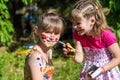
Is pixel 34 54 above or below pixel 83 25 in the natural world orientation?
below

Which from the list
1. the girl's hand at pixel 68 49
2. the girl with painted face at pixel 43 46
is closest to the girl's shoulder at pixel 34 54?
the girl with painted face at pixel 43 46

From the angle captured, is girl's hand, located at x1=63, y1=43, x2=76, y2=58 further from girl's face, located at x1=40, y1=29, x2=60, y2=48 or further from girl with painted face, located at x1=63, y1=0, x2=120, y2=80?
girl's face, located at x1=40, y1=29, x2=60, y2=48

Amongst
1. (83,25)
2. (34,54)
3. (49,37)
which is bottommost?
(34,54)

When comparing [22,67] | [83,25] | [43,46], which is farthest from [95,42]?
[22,67]

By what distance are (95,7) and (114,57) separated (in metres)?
0.49

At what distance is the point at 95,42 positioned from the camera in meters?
3.82

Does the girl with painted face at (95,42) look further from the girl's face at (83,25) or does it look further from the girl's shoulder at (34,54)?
the girl's shoulder at (34,54)

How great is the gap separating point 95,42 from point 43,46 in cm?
70

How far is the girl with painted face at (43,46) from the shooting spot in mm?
3197

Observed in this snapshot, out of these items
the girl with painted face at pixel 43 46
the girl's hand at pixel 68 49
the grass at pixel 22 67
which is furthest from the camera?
the grass at pixel 22 67

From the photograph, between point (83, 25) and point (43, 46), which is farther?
point (83, 25)

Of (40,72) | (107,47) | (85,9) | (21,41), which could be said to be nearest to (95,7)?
(85,9)

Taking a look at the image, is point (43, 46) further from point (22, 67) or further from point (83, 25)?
point (22, 67)

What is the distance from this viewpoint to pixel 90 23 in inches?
144
